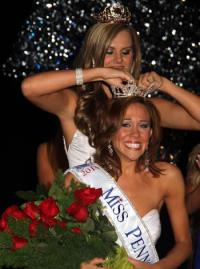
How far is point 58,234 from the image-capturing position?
139 inches

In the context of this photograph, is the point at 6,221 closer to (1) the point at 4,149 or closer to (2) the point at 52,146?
(2) the point at 52,146

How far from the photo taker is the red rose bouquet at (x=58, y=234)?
11.5 feet

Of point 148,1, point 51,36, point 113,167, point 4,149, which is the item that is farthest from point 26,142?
point 113,167

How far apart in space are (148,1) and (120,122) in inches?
109

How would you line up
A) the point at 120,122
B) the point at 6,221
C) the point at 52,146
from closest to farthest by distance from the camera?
the point at 6,221 < the point at 120,122 < the point at 52,146

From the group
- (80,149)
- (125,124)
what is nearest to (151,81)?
(125,124)

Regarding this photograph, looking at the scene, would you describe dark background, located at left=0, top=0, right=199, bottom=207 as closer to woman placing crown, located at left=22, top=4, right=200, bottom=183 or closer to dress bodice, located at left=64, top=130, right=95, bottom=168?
woman placing crown, located at left=22, top=4, right=200, bottom=183

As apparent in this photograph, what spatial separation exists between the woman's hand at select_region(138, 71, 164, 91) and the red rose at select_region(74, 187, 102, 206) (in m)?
0.83

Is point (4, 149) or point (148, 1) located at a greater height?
point (148, 1)

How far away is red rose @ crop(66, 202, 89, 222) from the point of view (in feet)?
11.6

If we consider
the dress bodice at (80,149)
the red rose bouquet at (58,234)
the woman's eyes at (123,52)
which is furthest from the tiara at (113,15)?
the red rose bouquet at (58,234)

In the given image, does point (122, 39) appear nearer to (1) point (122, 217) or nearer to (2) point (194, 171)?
(1) point (122, 217)

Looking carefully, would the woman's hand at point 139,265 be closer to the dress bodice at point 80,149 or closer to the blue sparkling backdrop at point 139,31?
the dress bodice at point 80,149

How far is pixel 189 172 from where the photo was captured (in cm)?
520
